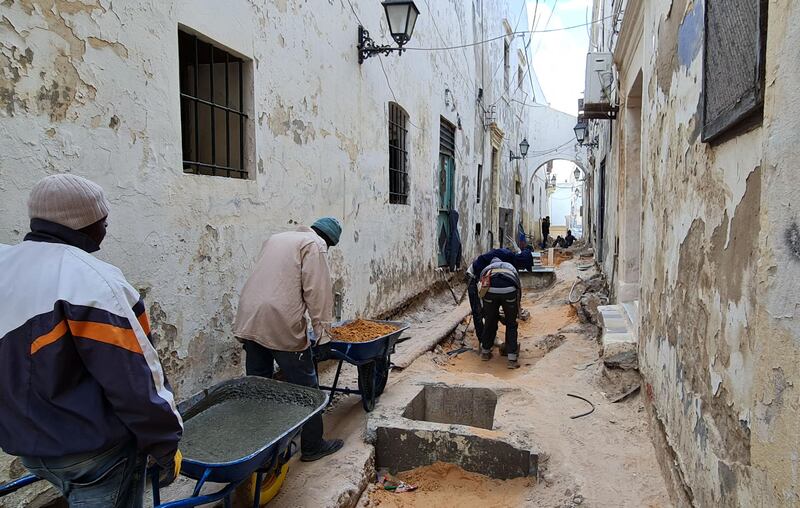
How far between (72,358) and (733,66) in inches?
97.3

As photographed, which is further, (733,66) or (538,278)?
(538,278)

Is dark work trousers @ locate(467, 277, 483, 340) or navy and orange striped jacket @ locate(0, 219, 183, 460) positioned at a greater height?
navy and orange striped jacket @ locate(0, 219, 183, 460)

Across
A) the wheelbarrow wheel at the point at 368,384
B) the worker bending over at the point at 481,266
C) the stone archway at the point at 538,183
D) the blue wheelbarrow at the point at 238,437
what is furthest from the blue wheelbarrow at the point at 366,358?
the stone archway at the point at 538,183

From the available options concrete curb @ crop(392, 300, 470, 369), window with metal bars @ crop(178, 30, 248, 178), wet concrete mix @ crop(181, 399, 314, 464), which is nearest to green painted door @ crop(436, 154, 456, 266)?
concrete curb @ crop(392, 300, 470, 369)

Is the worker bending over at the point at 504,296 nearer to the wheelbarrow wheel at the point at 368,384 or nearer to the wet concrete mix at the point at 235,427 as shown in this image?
the wheelbarrow wheel at the point at 368,384

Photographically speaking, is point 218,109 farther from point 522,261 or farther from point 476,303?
point 522,261

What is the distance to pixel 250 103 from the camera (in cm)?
414

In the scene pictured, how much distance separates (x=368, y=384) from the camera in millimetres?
4234

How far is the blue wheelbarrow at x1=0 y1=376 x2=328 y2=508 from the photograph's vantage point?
7.16 feet

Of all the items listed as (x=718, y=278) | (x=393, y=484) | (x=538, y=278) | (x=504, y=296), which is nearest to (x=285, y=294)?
(x=393, y=484)

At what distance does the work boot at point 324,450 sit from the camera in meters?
3.55

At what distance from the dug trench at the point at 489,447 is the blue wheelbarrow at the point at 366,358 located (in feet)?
0.52

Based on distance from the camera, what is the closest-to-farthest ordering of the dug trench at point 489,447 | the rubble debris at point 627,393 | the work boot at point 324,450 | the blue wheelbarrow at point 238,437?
1. the blue wheelbarrow at point 238,437
2. the dug trench at point 489,447
3. the work boot at point 324,450
4. the rubble debris at point 627,393

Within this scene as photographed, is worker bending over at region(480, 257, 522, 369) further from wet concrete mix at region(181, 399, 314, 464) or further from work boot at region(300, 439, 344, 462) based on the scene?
wet concrete mix at region(181, 399, 314, 464)
